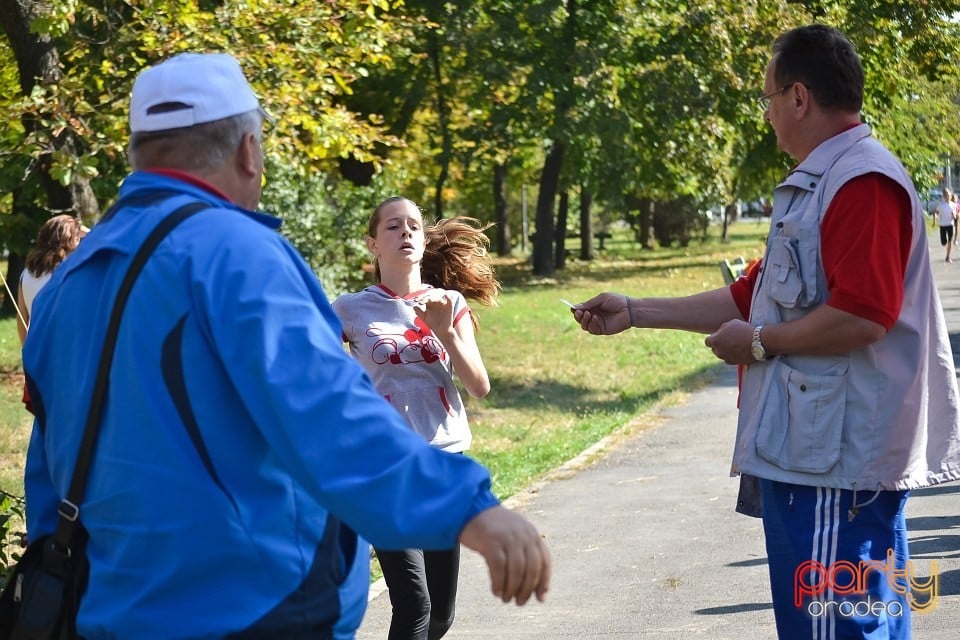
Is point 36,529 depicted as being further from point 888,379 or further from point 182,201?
point 888,379

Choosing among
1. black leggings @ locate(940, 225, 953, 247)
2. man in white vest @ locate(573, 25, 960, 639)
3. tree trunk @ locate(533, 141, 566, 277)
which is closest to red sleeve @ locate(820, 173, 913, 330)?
man in white vest @ locate(573, 25, 960, 639)

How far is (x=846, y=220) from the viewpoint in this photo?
3.25 m

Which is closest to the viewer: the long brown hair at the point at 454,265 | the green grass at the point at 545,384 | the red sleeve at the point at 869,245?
the red sleeve at the point at 869,245

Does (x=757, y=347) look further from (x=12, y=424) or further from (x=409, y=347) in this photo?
(x=12, y=424)

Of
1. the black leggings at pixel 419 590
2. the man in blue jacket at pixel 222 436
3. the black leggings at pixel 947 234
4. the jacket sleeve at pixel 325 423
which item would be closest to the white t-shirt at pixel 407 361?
the black leggings at pixel 419 590

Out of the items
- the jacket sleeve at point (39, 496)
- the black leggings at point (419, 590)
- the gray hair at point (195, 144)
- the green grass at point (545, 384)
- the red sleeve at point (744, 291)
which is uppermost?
the gray hair at point (195, 144)

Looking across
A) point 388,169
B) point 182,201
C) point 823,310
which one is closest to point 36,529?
point 182,201

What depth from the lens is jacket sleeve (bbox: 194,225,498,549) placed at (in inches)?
81.7

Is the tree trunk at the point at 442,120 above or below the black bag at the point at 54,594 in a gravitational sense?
above

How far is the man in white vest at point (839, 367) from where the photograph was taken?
325 cm

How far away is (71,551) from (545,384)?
12734 millimetres

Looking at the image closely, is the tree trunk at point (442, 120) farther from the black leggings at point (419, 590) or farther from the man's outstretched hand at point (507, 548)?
the man's outstretched hand at point (507, 548)

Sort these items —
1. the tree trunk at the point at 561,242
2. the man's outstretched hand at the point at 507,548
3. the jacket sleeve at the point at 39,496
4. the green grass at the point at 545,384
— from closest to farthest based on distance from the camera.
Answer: the man's outstretched hand at the point at 507,548, the jacket sleeve at the point at 39,496, the green grass at the point at 545,384, the tree trunk at the point at 561,242

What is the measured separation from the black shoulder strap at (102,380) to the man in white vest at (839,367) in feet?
5.71
